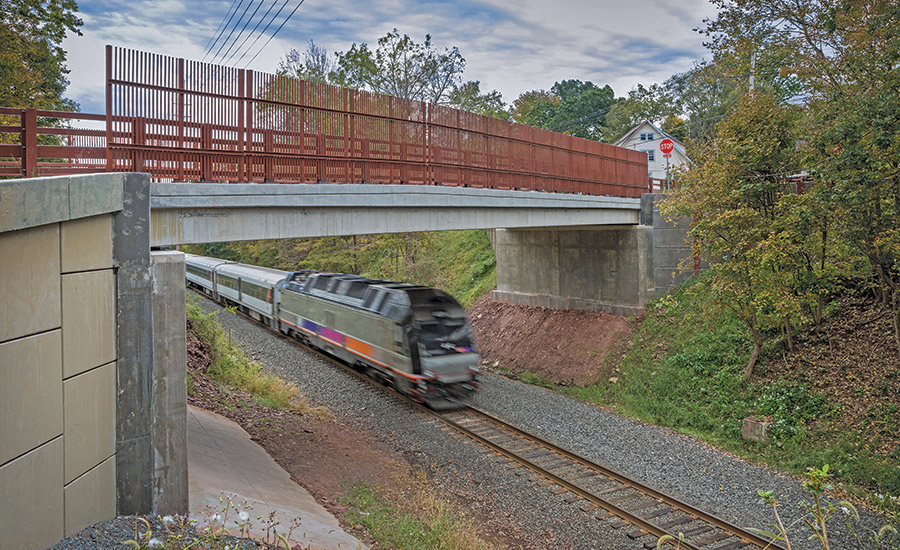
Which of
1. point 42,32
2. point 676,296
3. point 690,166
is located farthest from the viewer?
Result: point 676,296

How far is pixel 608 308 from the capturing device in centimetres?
2212

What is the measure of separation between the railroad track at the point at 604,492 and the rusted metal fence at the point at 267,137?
6.11m

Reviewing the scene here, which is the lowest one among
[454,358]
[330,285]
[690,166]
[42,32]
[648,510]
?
[648,510]

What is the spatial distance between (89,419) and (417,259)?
83.2ft

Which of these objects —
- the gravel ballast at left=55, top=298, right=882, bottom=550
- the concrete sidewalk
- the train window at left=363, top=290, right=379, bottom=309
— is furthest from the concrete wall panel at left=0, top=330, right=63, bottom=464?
the train window at left=363, top=290, right=379, bottom=309

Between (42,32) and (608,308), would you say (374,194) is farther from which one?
(608,308)

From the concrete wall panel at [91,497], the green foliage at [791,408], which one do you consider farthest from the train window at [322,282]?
the green foliage at [791,408]

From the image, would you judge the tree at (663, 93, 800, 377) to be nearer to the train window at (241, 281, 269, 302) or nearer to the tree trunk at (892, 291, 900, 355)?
the tree trunk at (892, 291, 900, 355)

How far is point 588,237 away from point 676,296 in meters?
4.11

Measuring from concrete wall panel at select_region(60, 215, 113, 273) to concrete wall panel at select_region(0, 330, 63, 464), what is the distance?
783mm

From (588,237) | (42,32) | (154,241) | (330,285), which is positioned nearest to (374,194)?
(154,241)

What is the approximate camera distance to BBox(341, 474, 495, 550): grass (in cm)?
826

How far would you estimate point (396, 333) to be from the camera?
555 inches

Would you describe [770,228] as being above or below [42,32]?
below
